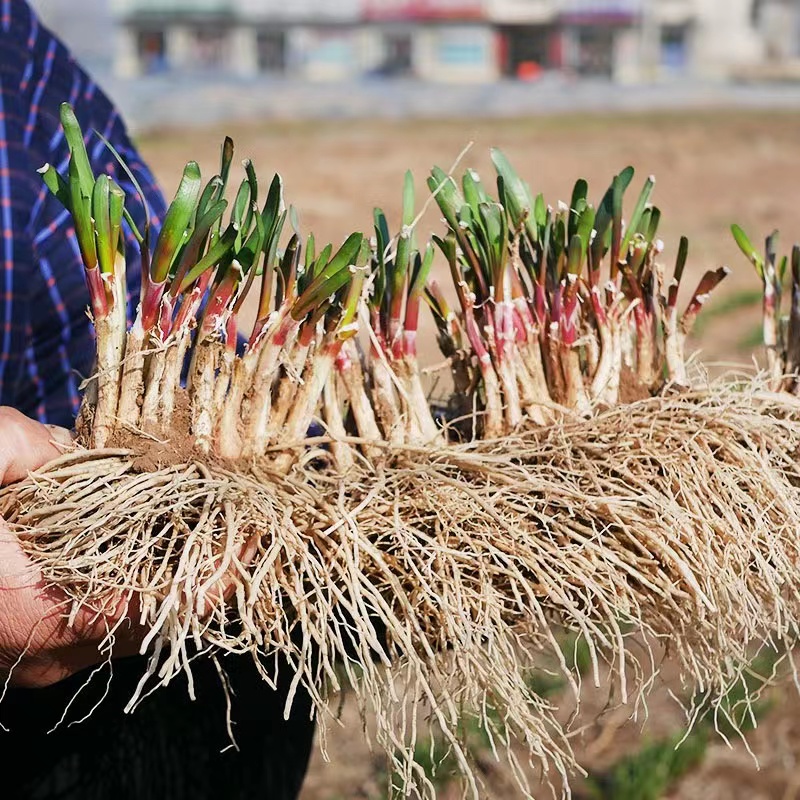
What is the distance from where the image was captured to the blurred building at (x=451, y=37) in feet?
108

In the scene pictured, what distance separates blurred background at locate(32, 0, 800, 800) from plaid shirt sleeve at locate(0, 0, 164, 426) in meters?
0.63

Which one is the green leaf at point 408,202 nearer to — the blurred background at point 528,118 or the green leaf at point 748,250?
the blurred background at point 528,118

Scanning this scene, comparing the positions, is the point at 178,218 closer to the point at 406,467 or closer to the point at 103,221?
the point at 103,221

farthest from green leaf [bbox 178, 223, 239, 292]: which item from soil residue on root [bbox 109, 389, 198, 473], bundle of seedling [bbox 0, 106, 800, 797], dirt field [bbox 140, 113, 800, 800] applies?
dirt field [bbox 140, 113, 800, 800]

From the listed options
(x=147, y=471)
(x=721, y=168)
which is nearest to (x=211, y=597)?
(x=147, y=471)

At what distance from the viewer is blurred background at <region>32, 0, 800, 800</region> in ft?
7.47

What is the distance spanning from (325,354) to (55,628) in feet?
1.16

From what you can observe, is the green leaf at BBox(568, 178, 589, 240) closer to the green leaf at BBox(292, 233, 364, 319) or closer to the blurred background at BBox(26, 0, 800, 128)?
the green leaf at BBox(292, 233, 364, 319)

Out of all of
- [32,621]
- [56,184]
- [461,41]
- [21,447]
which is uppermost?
[461,41]

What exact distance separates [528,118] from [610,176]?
646 cm

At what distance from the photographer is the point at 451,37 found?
3356 cm

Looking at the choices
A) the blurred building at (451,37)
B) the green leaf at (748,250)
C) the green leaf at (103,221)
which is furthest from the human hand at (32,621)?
the blurred building at (451,37)

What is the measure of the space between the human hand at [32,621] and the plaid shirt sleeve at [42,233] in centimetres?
38

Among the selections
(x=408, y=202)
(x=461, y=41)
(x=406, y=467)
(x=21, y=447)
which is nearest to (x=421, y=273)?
(x=408, y=202)
